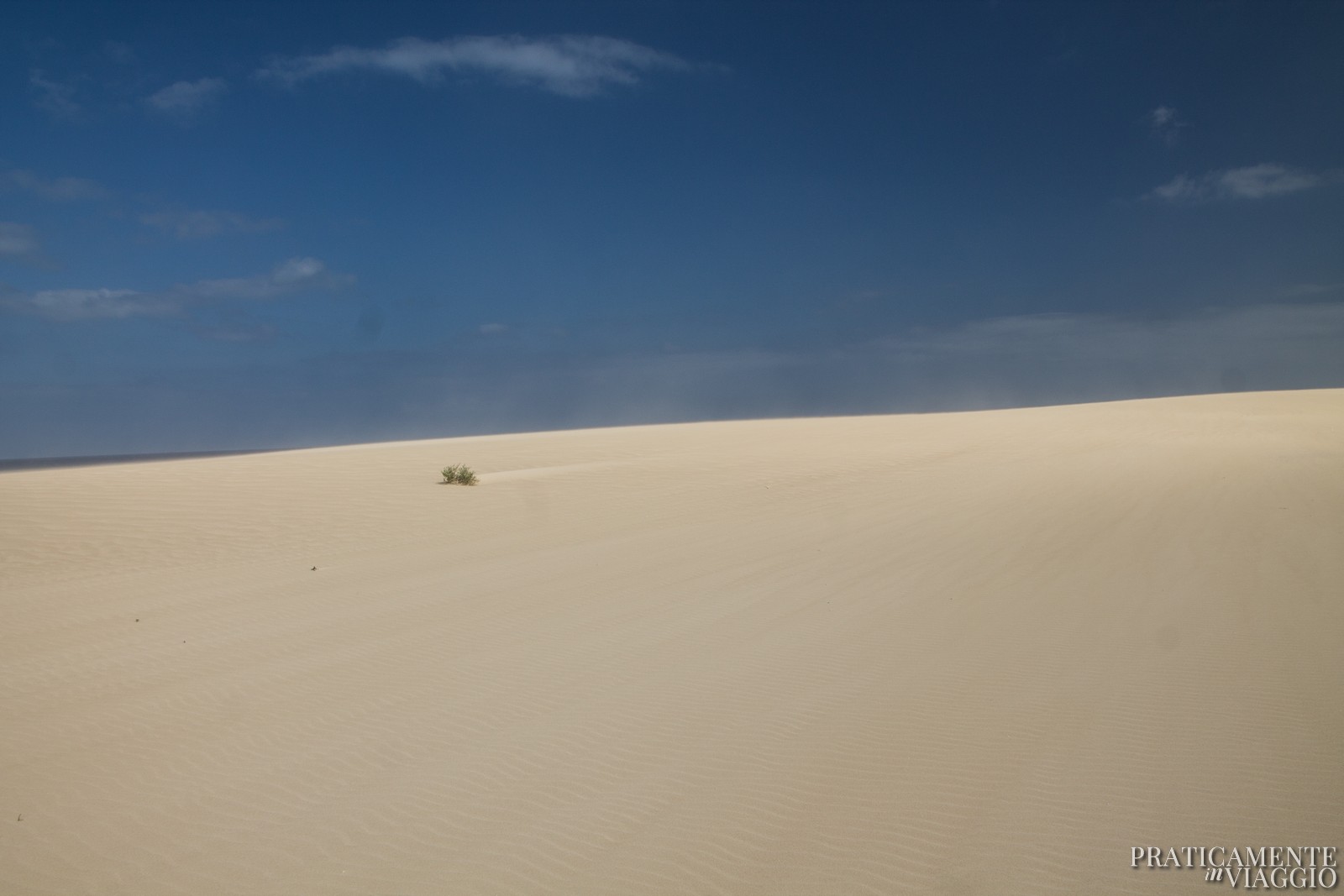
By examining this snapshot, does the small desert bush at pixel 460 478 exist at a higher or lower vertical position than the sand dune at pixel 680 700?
higher

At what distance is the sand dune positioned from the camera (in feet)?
11.5

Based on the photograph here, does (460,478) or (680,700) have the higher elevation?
(460,478)

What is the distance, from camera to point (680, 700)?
17.2ft

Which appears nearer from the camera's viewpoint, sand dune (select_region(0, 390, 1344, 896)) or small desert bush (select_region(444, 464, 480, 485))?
sand dune (select_region(0, 390, 1344, 896))

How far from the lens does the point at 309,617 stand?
7629 mm

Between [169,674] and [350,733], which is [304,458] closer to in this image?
[169,674]

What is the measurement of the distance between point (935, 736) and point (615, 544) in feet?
22.4

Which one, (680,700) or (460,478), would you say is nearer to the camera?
(680,700)

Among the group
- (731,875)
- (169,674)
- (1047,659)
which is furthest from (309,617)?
(1047,659)

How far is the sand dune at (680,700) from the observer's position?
11.5ft

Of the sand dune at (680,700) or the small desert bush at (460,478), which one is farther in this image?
the small desert bush at (460,478)

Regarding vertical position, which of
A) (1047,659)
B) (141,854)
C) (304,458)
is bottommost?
(141,854)

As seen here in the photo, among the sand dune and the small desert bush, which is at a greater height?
the small desert bush

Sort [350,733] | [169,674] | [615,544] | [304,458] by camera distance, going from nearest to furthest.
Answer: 1. [350,733]
2. [169,674]
3. [615,544]
4. [304,458]
